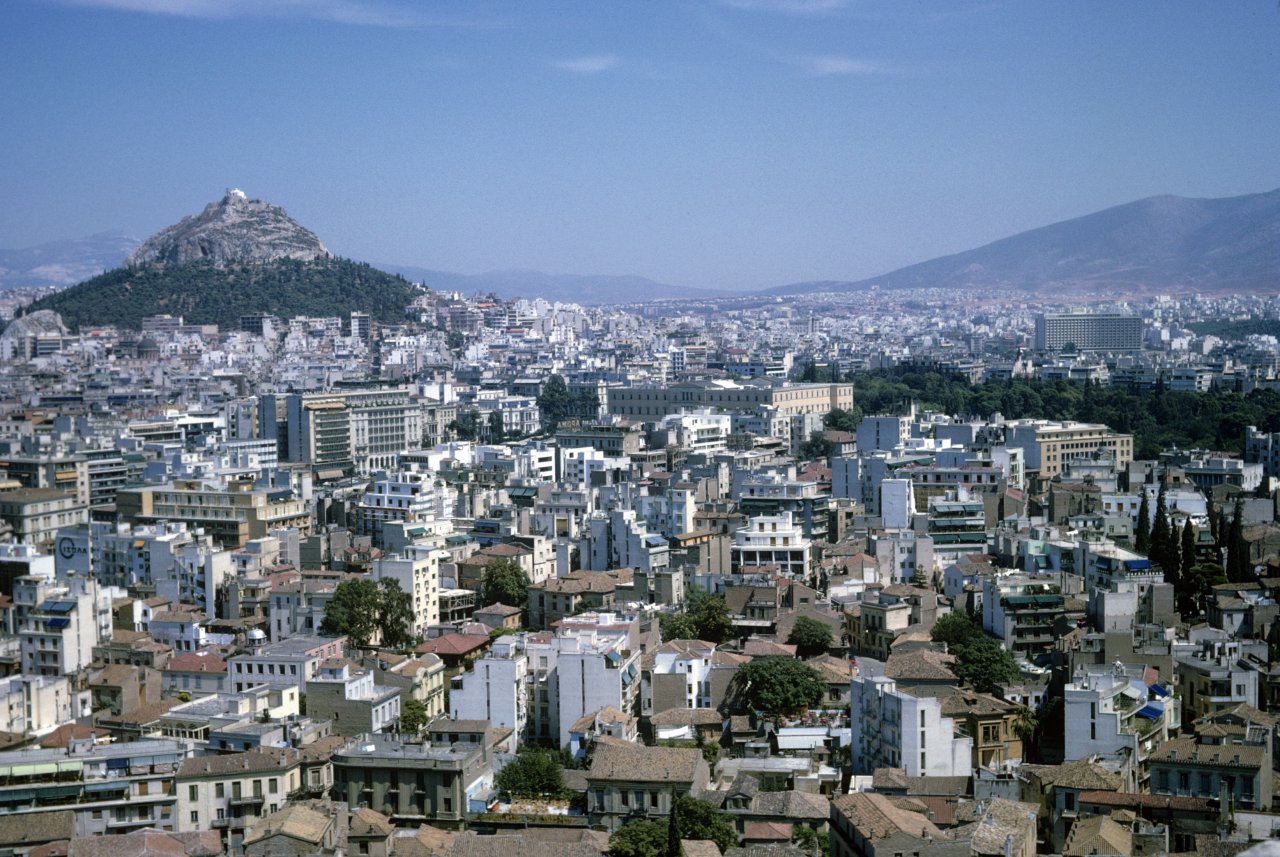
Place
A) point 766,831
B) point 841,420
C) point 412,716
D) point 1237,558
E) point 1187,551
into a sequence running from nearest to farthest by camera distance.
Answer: point 766,831 < point 412,716 < point 1237,558 < point 1187,551 < point 841,420

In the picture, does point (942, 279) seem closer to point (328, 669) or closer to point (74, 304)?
point (74, 304)

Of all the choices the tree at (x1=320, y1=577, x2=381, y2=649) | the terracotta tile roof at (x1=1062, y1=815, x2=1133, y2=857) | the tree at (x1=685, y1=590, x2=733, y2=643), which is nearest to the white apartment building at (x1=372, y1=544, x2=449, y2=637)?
the tree at (x1=320, y1=577, x2=381, y2=649)

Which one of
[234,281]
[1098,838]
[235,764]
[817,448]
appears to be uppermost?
[234,281]

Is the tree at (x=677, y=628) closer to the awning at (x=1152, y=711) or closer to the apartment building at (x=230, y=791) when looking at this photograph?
the awning at (x=1152, y=711)

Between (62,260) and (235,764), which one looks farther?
(62,260)

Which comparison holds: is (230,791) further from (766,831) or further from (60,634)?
(60,634)

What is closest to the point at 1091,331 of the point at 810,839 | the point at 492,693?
the point at 492,693

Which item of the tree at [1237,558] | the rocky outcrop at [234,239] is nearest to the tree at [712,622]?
the tree at [1237,558]
